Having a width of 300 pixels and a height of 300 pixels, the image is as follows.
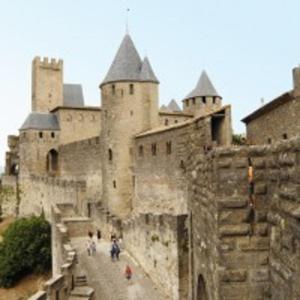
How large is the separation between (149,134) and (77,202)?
8.12 m

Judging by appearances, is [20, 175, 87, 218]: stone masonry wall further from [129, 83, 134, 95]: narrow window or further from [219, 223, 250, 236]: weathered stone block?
[219, 223, 250, 236]: weathered stone block

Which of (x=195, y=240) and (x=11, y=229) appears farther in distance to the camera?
(x=11, y=229)

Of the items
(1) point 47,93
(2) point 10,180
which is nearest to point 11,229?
(2) point 10,180

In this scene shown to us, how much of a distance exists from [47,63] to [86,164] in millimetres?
20714

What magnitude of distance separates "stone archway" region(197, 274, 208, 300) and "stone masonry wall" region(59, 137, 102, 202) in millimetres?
24856

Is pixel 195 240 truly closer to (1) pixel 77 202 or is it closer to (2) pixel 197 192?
(2) pixel 197 192

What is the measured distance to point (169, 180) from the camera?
71.2ft

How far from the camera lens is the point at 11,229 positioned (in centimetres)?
3100

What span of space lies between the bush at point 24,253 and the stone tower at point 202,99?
18.5m

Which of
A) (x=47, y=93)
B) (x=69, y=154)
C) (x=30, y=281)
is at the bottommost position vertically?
(x=30, y=281)

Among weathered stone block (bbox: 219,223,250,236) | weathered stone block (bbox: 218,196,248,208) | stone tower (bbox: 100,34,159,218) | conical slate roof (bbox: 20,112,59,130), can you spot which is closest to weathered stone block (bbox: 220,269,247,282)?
weathered stone block (bbox: 219,223,250,236)

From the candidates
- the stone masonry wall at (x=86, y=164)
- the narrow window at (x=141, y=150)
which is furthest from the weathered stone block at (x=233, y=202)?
the stone masonry wall at (x=86, y=164)

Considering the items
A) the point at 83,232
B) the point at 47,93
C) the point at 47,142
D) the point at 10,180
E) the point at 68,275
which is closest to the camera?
the point at 68,275

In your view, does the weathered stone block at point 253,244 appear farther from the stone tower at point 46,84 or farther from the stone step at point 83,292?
the stone tower at point 46,84
